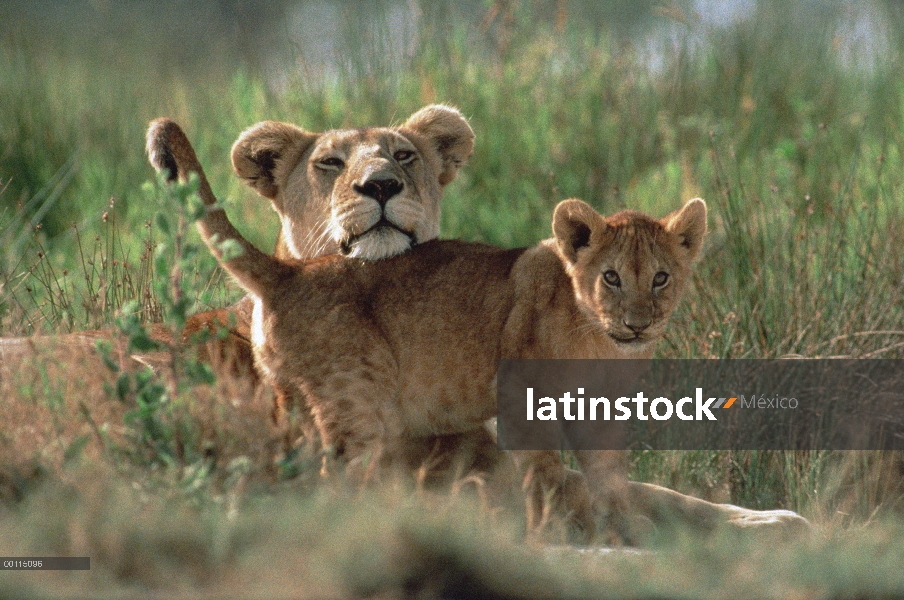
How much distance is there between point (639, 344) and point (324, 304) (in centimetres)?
117

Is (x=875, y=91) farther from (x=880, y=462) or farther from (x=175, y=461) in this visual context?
(x=175, y=461)

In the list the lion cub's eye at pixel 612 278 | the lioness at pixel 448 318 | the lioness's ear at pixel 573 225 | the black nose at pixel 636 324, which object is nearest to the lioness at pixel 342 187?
the lioness at pixel 448 318

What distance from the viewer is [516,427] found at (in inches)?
185

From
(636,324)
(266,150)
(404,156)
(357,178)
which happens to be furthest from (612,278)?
(266,150)

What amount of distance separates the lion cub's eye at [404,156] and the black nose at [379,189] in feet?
1.54

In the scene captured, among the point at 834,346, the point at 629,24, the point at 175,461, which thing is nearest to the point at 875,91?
the point at 834,346

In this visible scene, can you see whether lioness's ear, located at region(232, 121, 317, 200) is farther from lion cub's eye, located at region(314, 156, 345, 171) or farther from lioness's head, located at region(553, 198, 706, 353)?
lioness's head, located at region(553, 198, 706, 353)

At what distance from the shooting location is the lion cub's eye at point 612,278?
15.5 feet

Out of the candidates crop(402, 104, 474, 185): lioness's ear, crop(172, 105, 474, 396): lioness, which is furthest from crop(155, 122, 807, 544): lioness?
crop(402, 104, 474, 185): lioness's ear

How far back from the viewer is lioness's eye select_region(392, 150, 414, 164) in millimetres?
5629

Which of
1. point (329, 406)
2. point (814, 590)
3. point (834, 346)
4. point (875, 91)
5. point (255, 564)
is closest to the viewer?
point (255, 564)

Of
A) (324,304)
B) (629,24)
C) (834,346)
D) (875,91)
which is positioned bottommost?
(834,346)

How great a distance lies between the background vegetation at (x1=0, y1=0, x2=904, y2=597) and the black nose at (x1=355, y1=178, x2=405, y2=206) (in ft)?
2.59

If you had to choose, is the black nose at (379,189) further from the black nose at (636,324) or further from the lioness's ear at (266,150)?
the black nose at (636,324)
